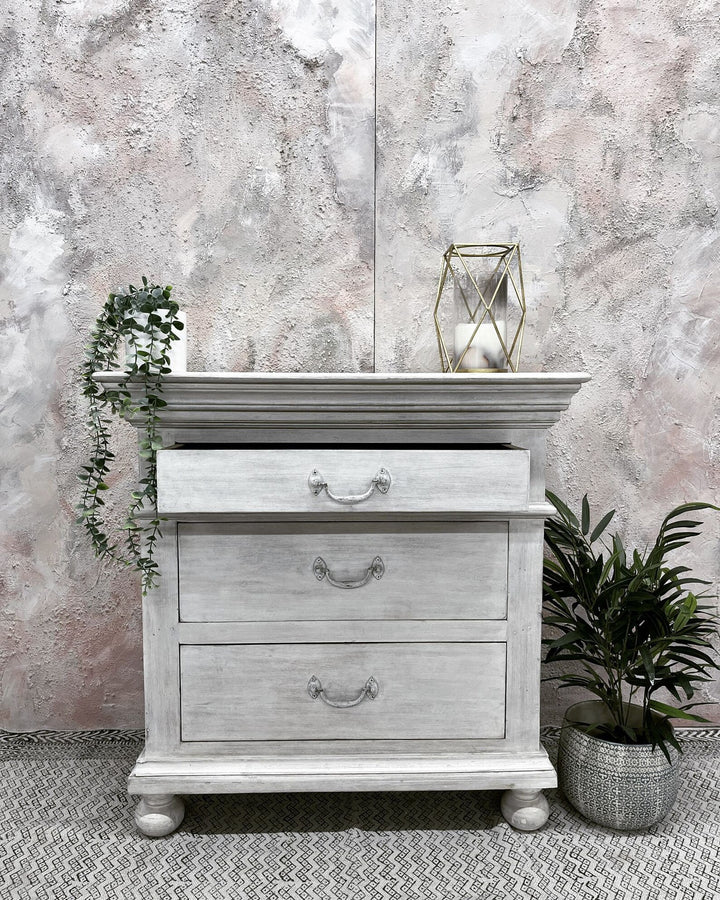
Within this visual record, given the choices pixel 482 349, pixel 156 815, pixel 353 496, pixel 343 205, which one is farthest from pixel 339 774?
pixel 343 205

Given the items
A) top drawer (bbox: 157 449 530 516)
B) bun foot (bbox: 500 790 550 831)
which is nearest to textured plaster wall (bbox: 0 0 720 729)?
top drawer (bbox: 157 449 530 516)

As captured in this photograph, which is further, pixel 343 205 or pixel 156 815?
pixel 343 205

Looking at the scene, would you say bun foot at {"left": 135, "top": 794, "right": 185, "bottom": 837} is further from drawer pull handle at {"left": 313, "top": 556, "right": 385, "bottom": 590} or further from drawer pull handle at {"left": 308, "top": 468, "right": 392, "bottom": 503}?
drawer pull handle at {"left": 308, "top": 468, "right": 392, "bottom": 503}

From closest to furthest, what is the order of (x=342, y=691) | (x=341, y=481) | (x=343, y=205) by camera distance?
(x=341, y=481) < (x=342, y=691) < (x=343, y=205)

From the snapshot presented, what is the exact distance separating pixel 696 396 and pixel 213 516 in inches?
45.3

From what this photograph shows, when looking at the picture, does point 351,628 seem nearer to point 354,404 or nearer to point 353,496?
point 353,496

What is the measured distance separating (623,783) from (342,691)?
1.79 feet

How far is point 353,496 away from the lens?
1.11 m

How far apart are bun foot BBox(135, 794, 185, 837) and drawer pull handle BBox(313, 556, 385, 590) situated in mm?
495

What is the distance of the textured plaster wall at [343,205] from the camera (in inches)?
59.9

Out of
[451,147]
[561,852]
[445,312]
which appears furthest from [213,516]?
[451,147]

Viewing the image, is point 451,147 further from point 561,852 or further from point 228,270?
point 561,852

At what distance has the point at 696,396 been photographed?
5.24ft

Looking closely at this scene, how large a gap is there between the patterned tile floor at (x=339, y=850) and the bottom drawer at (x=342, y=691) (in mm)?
214
